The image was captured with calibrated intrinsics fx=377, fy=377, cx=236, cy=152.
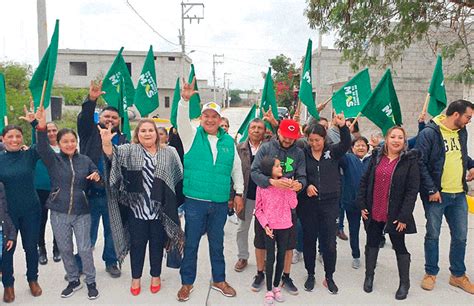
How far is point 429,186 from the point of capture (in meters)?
3.68

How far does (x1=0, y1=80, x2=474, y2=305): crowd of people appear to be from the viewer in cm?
351

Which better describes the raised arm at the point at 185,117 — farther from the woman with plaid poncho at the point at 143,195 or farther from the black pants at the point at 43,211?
the black pants at the point at 43,211

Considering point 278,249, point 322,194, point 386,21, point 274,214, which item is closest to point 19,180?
point 274,214

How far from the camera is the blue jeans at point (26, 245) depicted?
3446 mm

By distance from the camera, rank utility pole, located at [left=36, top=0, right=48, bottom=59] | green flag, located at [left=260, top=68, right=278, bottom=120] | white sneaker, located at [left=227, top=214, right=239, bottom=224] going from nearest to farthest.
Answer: green flag, located at [left=260, top=68, right=278, bottom=120]
white sneaker, located at [left=227, top=214, right=239, bottom=224]
utility pole, located at [left=36, top=0, right=48, bottom=59]

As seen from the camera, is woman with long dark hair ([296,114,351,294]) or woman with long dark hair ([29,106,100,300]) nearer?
woman with long dark hair ([29,106,100,300])

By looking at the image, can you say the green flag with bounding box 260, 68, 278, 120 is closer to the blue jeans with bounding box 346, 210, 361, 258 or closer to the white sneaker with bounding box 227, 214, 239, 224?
the blue jeans with bounding box 346, 210, 361, 258

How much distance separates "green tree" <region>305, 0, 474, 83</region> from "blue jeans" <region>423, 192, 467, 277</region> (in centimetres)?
398

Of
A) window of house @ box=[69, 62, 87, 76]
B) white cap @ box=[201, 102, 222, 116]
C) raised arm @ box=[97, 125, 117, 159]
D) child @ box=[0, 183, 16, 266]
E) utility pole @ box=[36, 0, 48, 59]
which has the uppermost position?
window of house @ box=[69, 62, 87, 76]

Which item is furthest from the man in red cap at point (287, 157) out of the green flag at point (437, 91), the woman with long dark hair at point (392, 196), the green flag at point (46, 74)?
the green flag at point (46, 74)

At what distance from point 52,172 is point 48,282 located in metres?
1.24

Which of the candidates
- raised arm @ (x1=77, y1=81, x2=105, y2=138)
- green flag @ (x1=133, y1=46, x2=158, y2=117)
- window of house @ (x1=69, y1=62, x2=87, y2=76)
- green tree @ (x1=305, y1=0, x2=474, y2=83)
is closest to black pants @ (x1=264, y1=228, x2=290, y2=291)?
raised arm @ (x1=77, y1=81, x2=105, y2=138)

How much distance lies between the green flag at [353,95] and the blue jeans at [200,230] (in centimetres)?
230

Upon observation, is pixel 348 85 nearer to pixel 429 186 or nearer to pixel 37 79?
pixel 429 186
